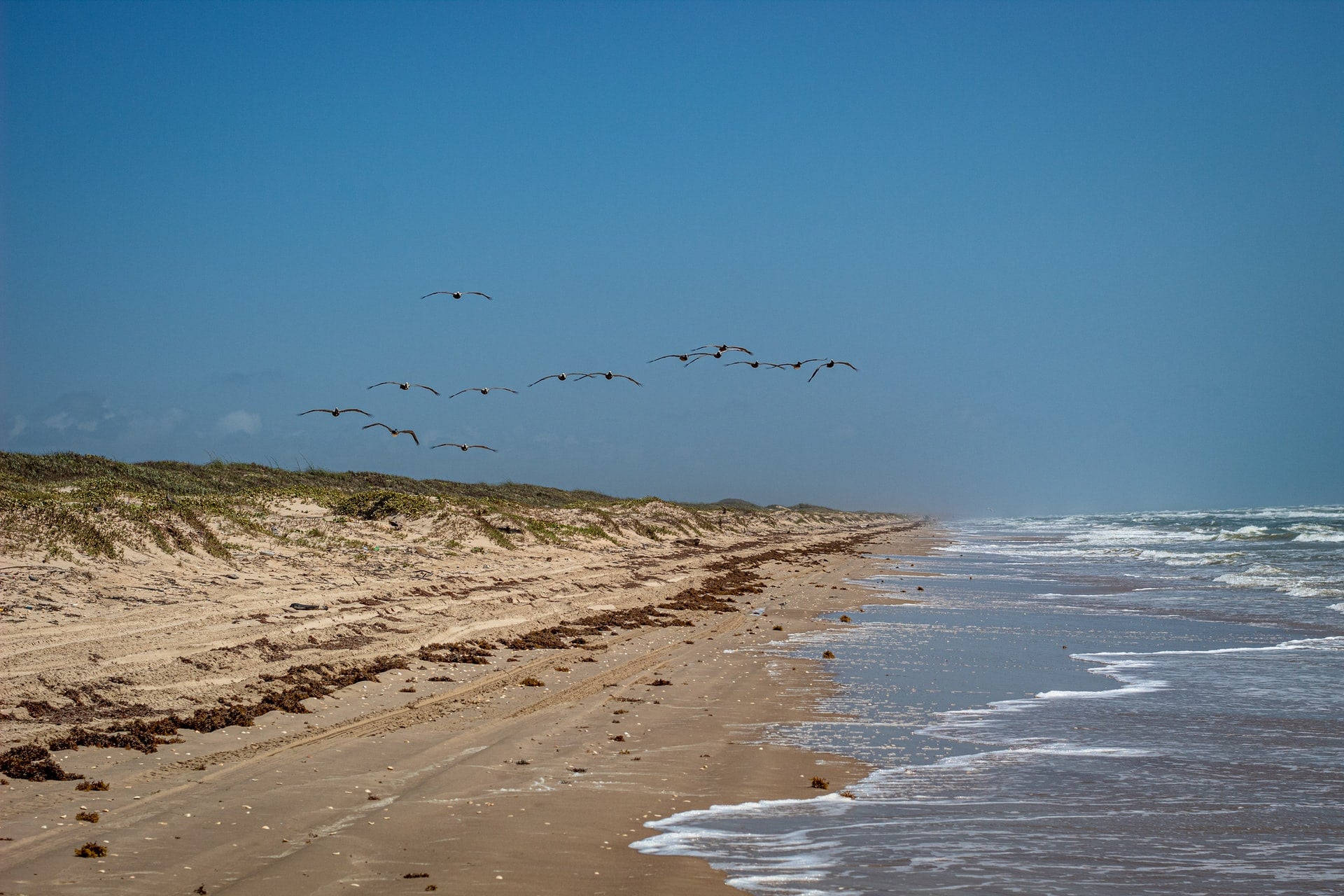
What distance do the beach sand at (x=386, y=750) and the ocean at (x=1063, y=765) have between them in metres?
0.63

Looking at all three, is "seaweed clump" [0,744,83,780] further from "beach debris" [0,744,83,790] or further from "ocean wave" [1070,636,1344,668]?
"ocean wave" [1070,636,1344,668]

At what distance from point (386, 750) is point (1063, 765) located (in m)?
6.37

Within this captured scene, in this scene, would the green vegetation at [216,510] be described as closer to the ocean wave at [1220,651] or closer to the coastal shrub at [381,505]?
the coastal shrub at [381,505]

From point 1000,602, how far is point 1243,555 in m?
23.6

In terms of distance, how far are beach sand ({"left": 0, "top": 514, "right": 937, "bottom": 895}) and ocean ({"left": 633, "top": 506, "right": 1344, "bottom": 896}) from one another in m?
0.63

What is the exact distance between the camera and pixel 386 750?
8.18 m

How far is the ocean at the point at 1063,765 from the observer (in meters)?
5.87

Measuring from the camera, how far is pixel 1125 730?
945cm

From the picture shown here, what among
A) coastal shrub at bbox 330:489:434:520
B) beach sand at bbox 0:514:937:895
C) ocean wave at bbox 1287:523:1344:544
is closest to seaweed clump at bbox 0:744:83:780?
beach sand at bbox 0:514:937:895

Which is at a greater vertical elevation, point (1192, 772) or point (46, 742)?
point (46, 742)

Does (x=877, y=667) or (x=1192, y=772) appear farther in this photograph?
(x=877, y=667)

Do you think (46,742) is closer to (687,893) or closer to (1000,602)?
(687,893)

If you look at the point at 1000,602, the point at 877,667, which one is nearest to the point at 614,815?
the point at 877,667

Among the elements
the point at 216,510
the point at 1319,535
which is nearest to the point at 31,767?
the point at 216,510
